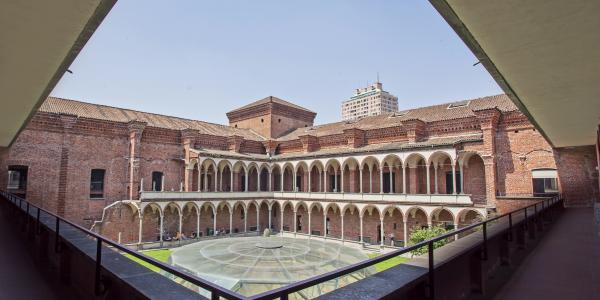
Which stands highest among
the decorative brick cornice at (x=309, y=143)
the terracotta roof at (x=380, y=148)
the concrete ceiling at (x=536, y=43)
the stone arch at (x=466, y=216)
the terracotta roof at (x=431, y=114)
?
the terracotta roof at (x=431, y=114)

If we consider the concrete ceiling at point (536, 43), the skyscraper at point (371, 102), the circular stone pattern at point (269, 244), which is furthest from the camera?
the skyscraper at point (371, 102)

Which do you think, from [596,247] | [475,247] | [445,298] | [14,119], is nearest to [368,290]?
[445,298]

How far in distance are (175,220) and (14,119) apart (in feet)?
64.8

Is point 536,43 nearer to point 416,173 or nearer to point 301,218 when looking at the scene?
point 416,173

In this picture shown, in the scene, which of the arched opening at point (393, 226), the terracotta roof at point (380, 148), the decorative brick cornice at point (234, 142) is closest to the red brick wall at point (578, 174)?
the terracotta roof at point (380, 148)

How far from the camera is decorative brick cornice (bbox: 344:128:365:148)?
106 feet

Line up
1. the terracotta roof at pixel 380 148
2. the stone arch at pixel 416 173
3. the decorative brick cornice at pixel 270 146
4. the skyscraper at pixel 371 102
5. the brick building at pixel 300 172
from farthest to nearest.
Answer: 1. the skyscraper at pixel 371 102
2. the decorative brick cornice at pixel 270 146
3. the stone arch at pixel 416 173
4. the terracotta roof at pixel 380 148
5. the brick building at pixel 300 172

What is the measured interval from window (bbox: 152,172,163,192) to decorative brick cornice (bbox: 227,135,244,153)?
8.22 meters

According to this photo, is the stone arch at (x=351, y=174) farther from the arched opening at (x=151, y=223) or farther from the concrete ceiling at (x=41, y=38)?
the concrete ceiling at (x=41, y=38)

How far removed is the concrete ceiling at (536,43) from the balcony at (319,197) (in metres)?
15.9

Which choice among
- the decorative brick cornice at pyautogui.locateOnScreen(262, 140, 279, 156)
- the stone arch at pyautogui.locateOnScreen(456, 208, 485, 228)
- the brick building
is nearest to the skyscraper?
the decorative brick cornice at pyautogui.locateOnScreen(262, 140, 279, 156)

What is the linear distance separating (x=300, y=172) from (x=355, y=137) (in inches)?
331

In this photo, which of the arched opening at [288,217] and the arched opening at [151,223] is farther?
the arched opening at [288,217]

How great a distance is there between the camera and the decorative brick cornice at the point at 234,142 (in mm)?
36312
